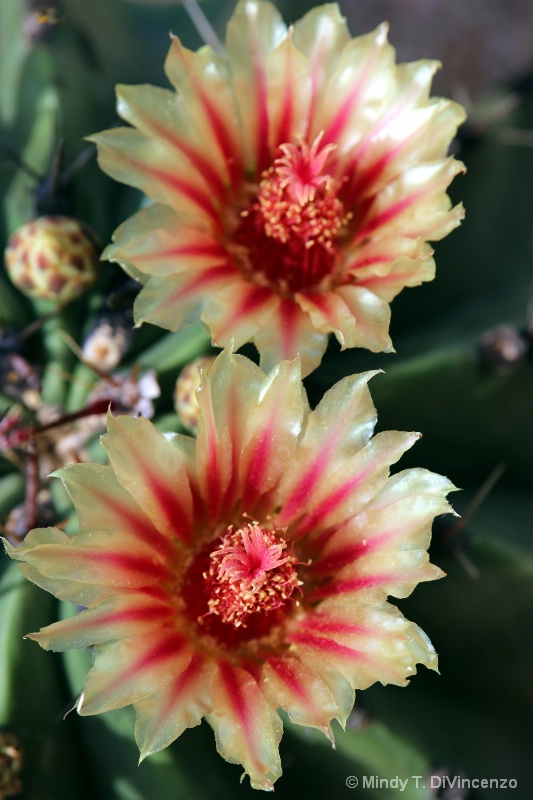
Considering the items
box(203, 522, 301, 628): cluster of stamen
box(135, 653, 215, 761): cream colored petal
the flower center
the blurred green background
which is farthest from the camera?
the flower center

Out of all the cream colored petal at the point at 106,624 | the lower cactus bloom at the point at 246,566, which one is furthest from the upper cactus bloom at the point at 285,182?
the cream colored petal at the point at 106,624

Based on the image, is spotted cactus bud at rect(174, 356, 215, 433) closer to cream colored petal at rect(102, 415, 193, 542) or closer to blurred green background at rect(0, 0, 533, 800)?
blurred green background at rect(0, 0, 533, 800)

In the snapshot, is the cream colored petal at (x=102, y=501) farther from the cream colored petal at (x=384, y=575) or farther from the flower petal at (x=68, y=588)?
the cream colored petal at (x=384, y=575)

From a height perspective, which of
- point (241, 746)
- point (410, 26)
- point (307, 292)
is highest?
point (307, 292)

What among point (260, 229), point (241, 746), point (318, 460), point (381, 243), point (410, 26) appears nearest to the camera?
point (241, 746)

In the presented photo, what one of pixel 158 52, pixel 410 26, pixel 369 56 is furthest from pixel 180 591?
pixel 410 26

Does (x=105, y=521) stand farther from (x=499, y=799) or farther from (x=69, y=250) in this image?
(x=499, y=799)

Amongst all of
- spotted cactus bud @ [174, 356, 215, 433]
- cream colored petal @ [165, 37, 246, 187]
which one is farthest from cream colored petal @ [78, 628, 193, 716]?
cream colored petal @ [165, 37, 246, 187]
